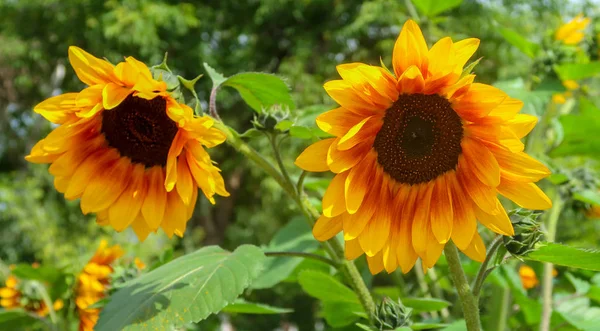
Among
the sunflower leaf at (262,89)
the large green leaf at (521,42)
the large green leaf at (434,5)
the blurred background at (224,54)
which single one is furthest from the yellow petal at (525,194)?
the blurred background at (224,54)

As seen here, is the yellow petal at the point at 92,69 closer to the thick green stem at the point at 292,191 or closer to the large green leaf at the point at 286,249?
the thick green stem at the point at 292,191

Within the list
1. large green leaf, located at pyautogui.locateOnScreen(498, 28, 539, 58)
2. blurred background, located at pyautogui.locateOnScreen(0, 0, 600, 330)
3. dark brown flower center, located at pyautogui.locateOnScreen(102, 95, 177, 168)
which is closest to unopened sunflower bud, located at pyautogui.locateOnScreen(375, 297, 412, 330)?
dark brown flower center, located at pyautogui.locateOnScreen(102, 95, 177, 168)

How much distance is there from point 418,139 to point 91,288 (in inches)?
24.9

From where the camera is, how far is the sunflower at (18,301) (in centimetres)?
119

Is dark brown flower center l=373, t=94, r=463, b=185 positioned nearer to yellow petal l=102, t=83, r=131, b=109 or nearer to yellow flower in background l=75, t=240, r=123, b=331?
yellow petal l=102, t=83, r=131, b=109

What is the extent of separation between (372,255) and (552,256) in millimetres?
137

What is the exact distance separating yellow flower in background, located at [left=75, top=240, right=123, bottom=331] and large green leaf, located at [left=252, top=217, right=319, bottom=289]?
0.26 m

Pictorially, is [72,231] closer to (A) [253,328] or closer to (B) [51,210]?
(B) [51,210]

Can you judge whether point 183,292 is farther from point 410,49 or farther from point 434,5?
point 434,5

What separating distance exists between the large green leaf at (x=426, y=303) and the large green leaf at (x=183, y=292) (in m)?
0.19

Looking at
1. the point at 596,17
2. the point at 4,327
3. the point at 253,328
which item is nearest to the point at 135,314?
the point at 4,327

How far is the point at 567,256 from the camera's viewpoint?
546mm

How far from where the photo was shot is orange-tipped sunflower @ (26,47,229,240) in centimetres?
57

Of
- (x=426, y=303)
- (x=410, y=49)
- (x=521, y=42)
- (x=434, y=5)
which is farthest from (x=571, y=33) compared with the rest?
(x=410, y=49)
